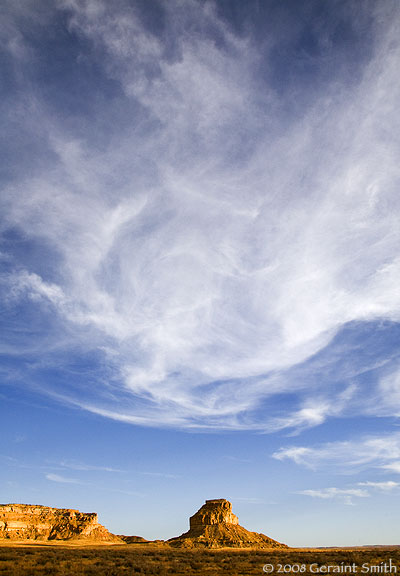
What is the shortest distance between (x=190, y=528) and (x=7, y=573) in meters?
101

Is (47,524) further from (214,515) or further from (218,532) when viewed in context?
(214,515)

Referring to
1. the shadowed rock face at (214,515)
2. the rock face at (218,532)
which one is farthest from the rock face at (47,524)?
the shadowed rock face at (214,515)

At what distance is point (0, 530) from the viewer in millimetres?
83375

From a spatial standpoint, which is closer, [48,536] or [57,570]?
[57,570]

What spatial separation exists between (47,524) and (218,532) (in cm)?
4312

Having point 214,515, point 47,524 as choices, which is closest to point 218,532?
point 214,515

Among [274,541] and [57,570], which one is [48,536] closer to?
[274,541]

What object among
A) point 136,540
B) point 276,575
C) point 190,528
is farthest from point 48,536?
point 276,575

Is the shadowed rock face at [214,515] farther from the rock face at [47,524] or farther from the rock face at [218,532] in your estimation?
the rock face at [47,524]

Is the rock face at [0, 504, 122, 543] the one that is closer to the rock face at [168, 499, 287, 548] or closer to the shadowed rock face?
the rock face at [168, 499, 287, 548]

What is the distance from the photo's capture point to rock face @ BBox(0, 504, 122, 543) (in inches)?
3378

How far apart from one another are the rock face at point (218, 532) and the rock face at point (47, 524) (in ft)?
68.0

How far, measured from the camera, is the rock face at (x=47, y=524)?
8581cm

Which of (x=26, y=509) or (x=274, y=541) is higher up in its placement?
(x=26, y=509)
